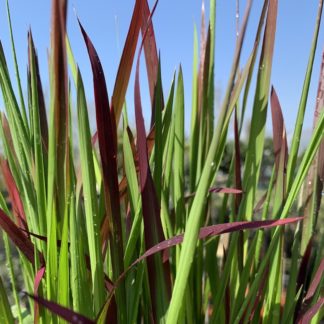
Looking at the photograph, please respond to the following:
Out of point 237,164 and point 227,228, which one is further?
point 237,164

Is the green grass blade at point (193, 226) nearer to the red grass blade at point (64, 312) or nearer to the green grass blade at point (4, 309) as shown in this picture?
the red grass blade at point (64, 312)

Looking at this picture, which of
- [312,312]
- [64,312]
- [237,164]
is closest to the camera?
[64,312]

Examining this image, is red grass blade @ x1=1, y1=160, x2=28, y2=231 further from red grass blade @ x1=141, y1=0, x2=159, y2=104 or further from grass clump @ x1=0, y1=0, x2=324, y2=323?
red grass blade @ x1=141, y1=0, x2=159, y2=104

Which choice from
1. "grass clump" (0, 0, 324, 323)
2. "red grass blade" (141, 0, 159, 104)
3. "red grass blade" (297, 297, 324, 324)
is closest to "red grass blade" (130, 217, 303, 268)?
"grass clump" (0, 0, 324, 323)

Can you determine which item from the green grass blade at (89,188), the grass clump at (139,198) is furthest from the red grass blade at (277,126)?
the green grass blade at (89,188)

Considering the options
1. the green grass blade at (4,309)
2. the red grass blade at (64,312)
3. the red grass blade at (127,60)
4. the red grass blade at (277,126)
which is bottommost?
the green grass blade at (4,309)

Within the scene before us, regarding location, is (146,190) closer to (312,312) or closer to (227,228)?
(227,228)

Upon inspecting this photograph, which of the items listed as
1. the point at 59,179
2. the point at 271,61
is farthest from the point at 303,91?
the point at 59,179

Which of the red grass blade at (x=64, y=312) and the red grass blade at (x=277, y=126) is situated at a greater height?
the red grass blade at (x=277, y=126)

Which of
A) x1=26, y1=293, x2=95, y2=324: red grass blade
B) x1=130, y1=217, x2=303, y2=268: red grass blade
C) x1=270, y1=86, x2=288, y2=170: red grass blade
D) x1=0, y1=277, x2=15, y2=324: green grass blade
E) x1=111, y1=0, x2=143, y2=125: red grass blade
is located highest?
x1=111, y1=0, x2=143, y2=125: red grass blade

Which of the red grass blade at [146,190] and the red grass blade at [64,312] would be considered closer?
the red grass blade at [64,312]

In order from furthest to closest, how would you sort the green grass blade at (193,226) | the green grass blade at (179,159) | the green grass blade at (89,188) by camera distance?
1. the green grass blade at (179,159)
2. the green grass blade at (89,188)
3. the green grass blade at (193,226)

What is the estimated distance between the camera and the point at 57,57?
33cm

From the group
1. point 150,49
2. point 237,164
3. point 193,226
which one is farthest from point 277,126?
point 193,226
